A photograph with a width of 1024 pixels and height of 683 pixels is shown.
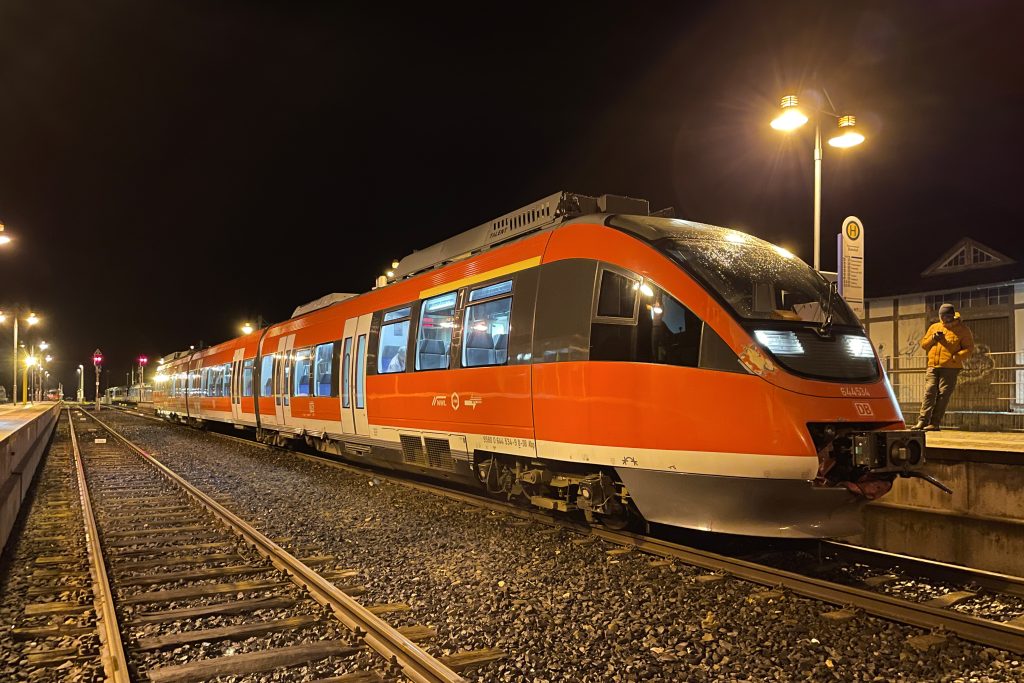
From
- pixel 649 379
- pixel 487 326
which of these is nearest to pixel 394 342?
pixel 487 326

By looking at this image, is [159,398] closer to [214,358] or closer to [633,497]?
[214,358]

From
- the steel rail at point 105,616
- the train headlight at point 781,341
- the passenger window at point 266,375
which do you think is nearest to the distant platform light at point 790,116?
the train headlight at point 781,341

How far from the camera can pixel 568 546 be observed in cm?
675

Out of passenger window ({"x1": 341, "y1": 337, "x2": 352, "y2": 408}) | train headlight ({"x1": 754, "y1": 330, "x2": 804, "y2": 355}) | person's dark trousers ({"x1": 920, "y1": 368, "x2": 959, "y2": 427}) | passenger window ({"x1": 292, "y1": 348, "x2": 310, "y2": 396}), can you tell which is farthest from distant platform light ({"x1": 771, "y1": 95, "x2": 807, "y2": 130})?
passenger window ({"x1": 292, "y1": 348, "x2": 310, "y2": 396})

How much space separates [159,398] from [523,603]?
39.6 meters

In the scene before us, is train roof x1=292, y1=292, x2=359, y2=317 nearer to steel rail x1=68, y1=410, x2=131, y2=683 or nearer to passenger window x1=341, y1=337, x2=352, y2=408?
passenger window x1=341, y1=337, x2=352, y2=408

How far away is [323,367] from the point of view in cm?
1341

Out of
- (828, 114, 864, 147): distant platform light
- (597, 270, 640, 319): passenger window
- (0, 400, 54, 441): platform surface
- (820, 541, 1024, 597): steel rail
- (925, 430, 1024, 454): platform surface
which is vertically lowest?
(820, 541, 1024, 597): steel rail

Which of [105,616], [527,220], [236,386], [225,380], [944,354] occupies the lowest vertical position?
[105,616]

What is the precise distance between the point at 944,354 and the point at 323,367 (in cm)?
1005

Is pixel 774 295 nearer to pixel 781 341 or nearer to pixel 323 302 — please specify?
pixel 781 341

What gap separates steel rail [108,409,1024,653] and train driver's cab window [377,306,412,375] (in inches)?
129

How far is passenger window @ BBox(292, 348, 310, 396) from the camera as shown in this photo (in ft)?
47.8

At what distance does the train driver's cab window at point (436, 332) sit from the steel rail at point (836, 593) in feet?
7.67
